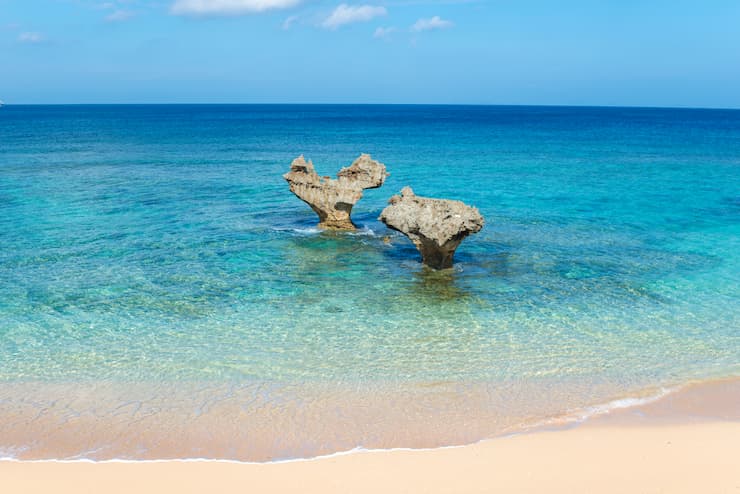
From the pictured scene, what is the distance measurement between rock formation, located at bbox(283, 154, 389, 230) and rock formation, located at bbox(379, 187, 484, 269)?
194 inches

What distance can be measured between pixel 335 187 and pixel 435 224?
22.8ft

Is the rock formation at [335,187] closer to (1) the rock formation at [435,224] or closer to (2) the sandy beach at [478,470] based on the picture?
(1) the rock formation at [435,224]

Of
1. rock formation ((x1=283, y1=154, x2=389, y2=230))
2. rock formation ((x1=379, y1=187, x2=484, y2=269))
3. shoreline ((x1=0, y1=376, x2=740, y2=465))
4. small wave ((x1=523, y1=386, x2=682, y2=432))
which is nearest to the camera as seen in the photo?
shoreline ((x1=0, y1=376, x2=740, y2=465))

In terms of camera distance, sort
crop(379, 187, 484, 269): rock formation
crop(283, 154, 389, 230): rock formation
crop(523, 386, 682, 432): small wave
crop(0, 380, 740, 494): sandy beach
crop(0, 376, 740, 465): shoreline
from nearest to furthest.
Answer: crop(0, 380, 740, 494): sandy beach
crop(0, 376, 740, 465): shoreline
crop(523, 386, 682, 432): small wave
crop(379, 187, 484, 269): rock formation
crop(283, 154, 389, 230): rock formation

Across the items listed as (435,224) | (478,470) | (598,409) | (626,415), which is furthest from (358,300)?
(478,470)

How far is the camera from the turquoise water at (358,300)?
13.2 metres

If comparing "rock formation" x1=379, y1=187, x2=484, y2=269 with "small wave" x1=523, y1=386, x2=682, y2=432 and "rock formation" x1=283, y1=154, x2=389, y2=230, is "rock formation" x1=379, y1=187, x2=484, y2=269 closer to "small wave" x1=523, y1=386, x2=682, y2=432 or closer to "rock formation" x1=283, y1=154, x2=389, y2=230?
"rock formation" x1=283, y1=154, x2=389, y2=230

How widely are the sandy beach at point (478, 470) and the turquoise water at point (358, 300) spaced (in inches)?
25.7

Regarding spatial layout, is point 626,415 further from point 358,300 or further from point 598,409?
point 358,300

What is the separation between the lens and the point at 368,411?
12.1m

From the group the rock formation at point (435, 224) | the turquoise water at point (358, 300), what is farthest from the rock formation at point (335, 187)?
the rock formation at point (435, 224)

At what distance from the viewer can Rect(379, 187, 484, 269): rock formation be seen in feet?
65.3

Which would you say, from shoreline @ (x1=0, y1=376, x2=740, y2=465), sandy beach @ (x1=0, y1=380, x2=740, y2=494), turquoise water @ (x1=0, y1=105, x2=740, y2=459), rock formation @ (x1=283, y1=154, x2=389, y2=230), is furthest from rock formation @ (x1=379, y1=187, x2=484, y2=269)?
sandy beach @ (x1=0, y1=380, x2=740, y2=494)

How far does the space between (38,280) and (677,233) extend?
22379 millimetres
